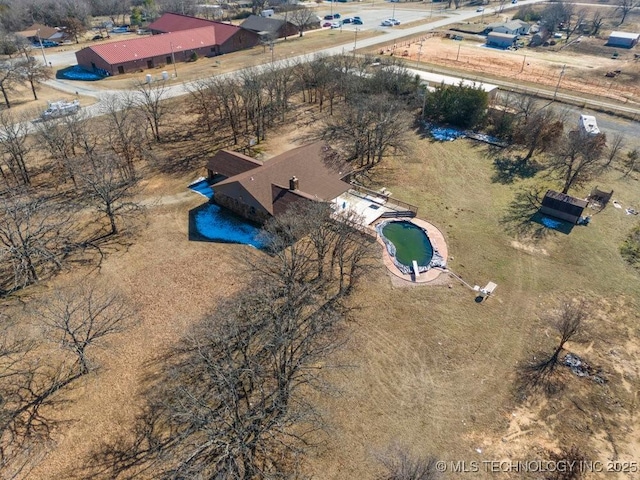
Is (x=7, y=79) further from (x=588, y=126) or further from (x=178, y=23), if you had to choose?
(x=588, y=126)

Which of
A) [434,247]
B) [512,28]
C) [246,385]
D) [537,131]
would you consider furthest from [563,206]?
[512,28]

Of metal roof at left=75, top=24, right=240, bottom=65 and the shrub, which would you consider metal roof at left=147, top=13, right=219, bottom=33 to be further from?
the shrub

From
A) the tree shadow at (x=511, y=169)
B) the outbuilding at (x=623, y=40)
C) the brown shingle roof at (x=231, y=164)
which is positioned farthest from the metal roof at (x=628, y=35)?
the brown shingle roof at (x=231, y=164)

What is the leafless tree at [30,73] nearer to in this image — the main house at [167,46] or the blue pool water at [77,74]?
the blue pool water at [77,74]

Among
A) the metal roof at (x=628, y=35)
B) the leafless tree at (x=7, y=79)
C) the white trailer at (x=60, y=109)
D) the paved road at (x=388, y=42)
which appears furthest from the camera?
the metal roof at (x=628, y=35)

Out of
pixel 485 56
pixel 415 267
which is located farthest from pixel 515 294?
pixel 485 56

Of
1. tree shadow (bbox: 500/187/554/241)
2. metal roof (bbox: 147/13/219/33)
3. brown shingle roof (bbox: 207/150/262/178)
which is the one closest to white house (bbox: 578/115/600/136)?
tree shadow (bbox: 500/187/554/241)
